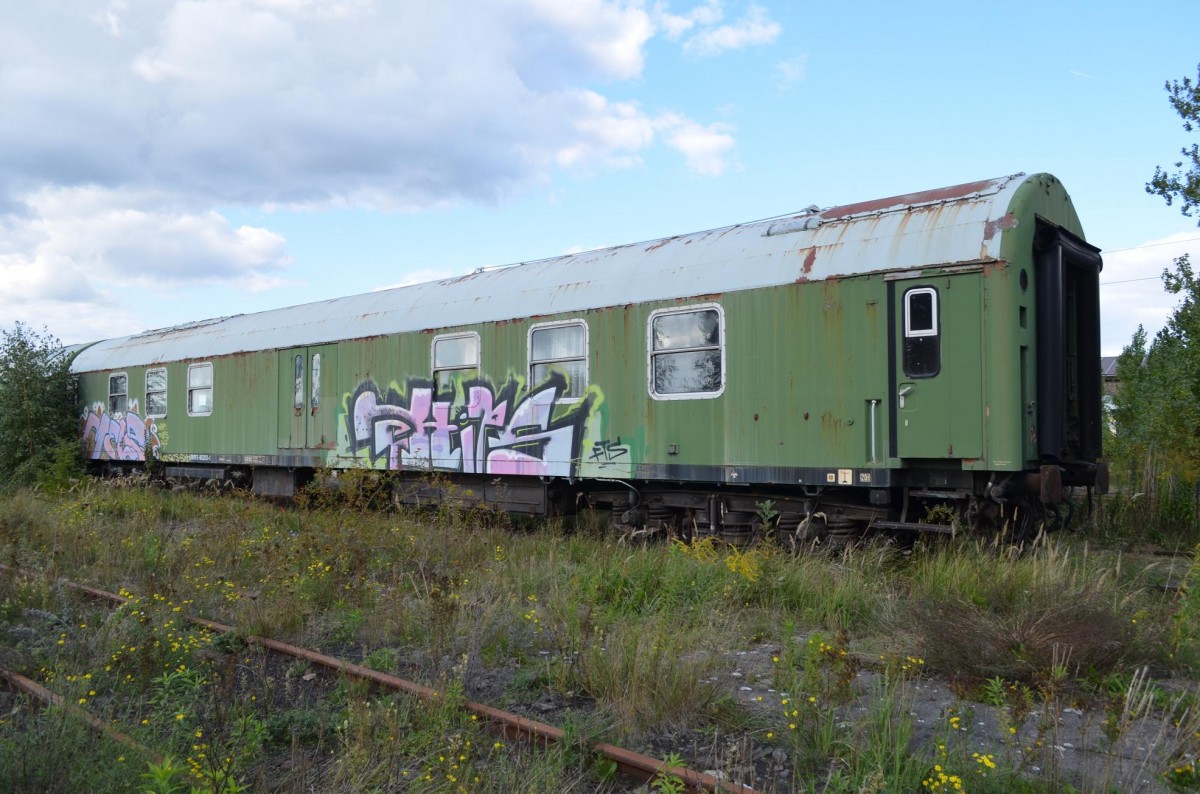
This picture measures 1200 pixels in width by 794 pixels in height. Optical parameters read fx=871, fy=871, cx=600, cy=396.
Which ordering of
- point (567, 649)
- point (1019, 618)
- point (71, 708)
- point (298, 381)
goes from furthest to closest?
point (298, 381) → point (567, 649) → point (1019, 618) → point (71, 708)

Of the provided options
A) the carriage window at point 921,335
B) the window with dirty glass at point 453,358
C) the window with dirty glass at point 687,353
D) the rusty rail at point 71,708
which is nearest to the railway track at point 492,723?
the rusty rail at point 71,708

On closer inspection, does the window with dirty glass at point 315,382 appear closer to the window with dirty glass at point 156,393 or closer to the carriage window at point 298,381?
the carriage window at point 298,381

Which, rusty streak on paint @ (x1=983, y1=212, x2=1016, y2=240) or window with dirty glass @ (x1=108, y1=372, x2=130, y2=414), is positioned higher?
rusty streak on paint @ (x1=983, y1=212, x2=1016, y2=240)

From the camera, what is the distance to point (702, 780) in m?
3.50

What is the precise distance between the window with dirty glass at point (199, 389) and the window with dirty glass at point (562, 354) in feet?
26.7

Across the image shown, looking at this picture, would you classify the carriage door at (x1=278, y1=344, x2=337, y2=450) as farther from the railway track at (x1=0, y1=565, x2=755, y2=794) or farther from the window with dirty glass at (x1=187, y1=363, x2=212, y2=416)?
the railway track at (x1=0, y1=565, x2=755, y2=794)

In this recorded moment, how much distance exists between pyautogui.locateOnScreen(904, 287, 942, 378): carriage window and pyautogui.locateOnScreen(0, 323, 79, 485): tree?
16412mm

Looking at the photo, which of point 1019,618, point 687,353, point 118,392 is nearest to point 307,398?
point 118,392

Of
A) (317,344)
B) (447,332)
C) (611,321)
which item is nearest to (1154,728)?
(611,321)

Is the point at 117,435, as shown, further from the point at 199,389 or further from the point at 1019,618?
the point at 1019,618

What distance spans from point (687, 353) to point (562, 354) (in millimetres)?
1712

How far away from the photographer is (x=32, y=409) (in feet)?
59.5

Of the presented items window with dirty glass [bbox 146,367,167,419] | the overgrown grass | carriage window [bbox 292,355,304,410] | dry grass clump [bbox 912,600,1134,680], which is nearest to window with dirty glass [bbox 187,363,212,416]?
window with dirty glass [bbox 146,367,167,419]

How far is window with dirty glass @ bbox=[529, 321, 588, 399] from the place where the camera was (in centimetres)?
999
